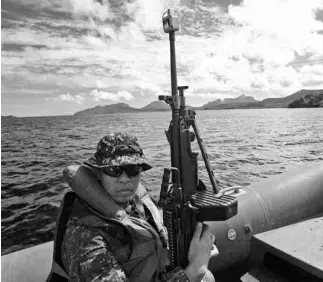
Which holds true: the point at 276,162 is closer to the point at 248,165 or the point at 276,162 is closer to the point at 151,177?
the point at 248,165

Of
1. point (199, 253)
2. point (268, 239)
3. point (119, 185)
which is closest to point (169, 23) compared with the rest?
point (119, 185)

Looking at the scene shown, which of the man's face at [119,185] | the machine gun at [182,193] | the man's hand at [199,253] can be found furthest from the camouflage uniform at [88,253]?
the machine gun at [182,193]

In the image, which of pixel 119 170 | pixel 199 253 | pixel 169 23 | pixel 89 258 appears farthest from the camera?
pixel 169 23

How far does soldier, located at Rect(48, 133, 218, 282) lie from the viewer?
2.30 metres

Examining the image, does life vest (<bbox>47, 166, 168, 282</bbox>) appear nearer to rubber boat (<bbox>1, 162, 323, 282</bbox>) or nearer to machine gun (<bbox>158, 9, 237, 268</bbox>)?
machine gun (<bbox>158, 9, 237, 268</bbox>)

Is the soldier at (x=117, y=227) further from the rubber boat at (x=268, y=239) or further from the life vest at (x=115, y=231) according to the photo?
the rubber boat at (x=268, y=239)

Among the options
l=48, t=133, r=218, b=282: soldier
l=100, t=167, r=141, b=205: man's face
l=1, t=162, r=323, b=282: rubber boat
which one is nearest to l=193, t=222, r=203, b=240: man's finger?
l=48, t=133, r=218, b=282: soldier

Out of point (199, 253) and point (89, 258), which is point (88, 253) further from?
point (199, 253)

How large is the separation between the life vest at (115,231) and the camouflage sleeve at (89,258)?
0.33ft

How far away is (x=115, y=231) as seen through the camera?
240cm

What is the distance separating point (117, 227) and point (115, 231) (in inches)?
1.3

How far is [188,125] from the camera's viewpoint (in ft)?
9.76

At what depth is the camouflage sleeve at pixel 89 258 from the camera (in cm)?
209

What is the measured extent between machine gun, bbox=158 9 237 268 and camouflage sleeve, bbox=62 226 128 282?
66 centimetres
